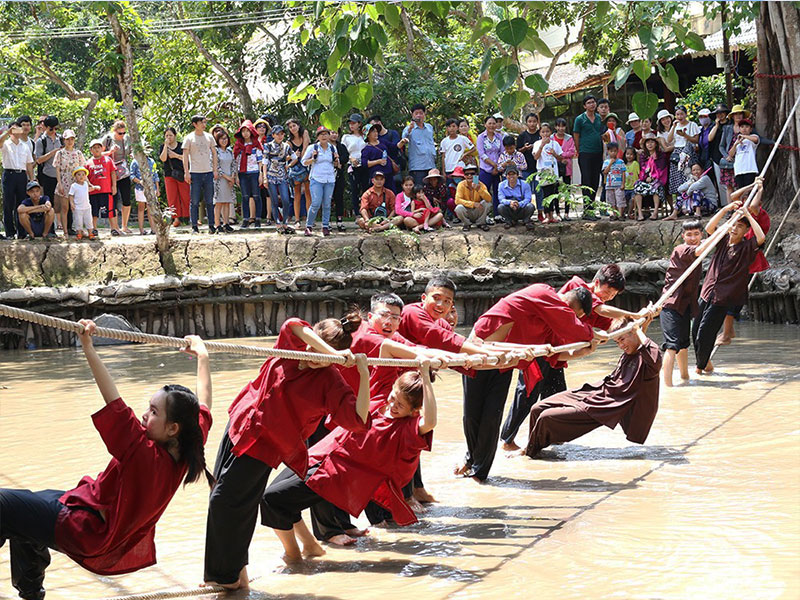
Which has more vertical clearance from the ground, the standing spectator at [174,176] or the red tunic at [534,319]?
the standing spectator at [174,176]

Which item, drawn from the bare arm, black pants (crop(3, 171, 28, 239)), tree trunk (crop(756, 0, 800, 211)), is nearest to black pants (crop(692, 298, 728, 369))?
tree trunk (crop(756, 0, 800, 211))

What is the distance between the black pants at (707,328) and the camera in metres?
9.68

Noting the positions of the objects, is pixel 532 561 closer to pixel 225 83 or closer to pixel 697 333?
pixel 697 333

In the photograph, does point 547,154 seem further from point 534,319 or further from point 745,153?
point 534,319

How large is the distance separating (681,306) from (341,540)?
5032 mm

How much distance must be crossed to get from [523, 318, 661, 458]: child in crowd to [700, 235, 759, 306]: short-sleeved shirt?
290cm

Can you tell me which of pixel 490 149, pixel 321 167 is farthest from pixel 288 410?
pixel 490 149

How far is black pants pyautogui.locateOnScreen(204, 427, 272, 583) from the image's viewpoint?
4590 mm

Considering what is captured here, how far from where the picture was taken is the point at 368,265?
14.4 m

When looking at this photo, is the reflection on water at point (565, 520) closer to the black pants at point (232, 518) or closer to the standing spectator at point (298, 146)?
the black pants at point (232, 518)

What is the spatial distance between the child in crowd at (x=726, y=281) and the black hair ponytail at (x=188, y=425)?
671 cm

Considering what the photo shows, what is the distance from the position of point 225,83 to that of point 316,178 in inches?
237

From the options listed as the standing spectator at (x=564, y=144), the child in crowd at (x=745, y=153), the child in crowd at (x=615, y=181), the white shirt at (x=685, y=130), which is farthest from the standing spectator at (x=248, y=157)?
the child in crowd at (x=745, y=153)

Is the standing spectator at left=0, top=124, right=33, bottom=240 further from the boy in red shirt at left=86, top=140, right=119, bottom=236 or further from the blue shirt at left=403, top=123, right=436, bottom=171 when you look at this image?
the blue shirt at left=403, top=123, right=436, bottom=171
